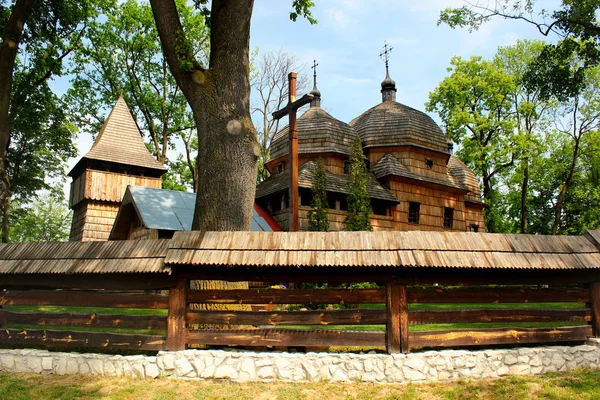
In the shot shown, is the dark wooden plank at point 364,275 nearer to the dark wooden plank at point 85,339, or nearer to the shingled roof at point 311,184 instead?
the dark wooden plank at point 85,339

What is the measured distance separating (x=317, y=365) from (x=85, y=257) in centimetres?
359

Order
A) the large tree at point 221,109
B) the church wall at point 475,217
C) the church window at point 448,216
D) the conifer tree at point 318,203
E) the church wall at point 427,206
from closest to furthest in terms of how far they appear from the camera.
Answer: the large tree at point 221,109, the conifer tree at point 318,203, the church wall at point 427,206, the church window at point 448,216, the church wall at point 475,217

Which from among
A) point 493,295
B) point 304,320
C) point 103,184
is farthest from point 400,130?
point 304,320

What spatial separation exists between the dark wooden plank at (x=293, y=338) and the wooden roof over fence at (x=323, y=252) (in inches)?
37.6

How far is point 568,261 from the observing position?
6.54 meters

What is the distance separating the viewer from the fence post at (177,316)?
6.29 metres

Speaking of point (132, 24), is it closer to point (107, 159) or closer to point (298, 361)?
point (107, 159)

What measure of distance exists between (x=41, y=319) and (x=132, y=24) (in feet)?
85.9

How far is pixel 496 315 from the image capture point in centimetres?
664

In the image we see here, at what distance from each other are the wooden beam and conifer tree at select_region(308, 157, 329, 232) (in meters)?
12.2

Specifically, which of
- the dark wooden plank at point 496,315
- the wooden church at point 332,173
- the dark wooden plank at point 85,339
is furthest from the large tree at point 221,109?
the wooden church at point 332,173

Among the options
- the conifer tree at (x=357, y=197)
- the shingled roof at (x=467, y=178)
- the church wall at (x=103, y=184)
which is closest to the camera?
the conifer tree at (x=357, y=197)

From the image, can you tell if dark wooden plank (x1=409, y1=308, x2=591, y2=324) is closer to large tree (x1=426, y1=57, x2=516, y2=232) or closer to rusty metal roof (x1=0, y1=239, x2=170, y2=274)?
rusty metal roof (x1=0, y1=239, x2=170, y2=274)

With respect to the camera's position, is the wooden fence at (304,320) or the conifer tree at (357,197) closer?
the wooden fence at (304,320)
